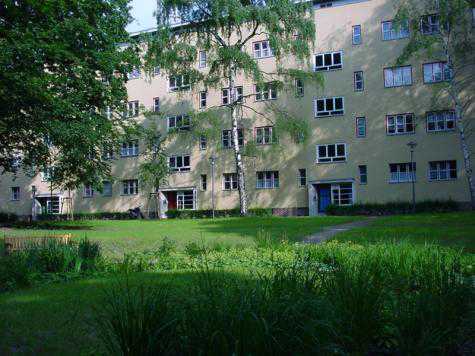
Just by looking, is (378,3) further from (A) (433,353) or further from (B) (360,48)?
(A) (433,353)

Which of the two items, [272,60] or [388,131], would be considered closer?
[388,131]

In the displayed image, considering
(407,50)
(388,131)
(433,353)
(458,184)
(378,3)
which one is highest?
(378,3)

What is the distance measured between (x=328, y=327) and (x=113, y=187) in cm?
4738

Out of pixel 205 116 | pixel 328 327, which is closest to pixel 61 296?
pixel 328 327

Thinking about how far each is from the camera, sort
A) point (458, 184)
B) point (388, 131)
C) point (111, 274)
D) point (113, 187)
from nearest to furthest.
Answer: point (111, 274)
point (458, 184)
point (388, 131)
point (113, 187)

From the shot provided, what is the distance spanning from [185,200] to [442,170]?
21868mm

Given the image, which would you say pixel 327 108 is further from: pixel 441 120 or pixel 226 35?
pixel 226 35

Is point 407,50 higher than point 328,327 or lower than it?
higher

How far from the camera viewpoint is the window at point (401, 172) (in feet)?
124

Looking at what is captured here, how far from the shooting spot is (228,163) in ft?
144

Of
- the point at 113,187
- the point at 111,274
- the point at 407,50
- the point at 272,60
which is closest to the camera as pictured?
the point at 111,274

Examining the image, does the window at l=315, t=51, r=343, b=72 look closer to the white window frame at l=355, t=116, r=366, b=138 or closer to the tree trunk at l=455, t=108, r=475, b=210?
the white window frame at l=355, t=116, r=366, b=138

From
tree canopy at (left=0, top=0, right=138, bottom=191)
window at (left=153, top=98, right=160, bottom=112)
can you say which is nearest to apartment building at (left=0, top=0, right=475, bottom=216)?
window at (left=153, top=98, right=160, bottom=112)

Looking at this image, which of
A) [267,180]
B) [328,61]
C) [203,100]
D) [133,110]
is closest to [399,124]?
[328,61]
